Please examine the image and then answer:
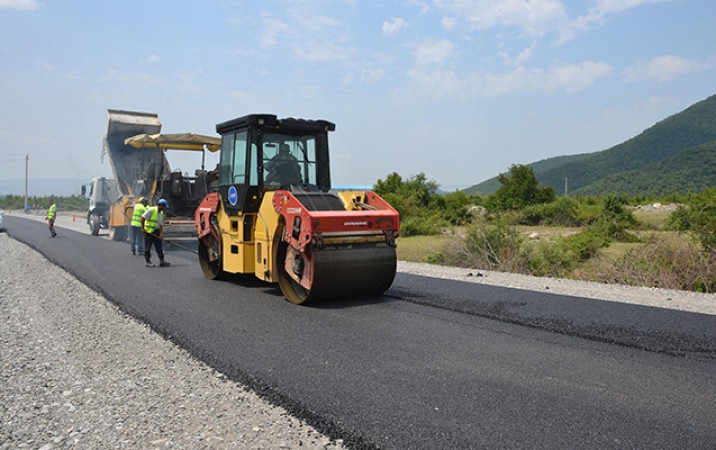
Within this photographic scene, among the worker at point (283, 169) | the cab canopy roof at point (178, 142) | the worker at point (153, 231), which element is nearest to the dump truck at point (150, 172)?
the cab canopy roof at point (178, 142)

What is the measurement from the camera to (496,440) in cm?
329

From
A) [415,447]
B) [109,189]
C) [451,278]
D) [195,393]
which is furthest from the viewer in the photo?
[109,189]

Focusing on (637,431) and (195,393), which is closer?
(637,431)

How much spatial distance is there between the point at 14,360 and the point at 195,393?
1920 mm

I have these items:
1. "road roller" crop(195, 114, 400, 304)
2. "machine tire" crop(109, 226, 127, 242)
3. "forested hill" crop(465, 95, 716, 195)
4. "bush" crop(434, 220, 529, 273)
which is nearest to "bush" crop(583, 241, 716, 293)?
"bush" crop(434, 220, 529, 273)

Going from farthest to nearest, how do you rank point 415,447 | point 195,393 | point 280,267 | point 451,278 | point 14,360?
1. point 451,278
2. point 280,267
3. point 14,360
4. point 195,393
5. point 415,447

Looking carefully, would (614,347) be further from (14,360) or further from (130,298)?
(130,298)

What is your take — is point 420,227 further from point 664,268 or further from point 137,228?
point 664,268

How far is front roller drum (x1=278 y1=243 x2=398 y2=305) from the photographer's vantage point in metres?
6.99

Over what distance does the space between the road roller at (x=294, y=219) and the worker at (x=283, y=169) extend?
0.04 feet

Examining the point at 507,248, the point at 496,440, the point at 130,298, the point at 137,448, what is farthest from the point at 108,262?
the point at 496,440

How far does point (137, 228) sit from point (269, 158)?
673 cm

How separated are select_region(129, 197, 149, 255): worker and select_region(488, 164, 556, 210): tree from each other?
2278cm

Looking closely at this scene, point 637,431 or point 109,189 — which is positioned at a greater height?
point 109,189
